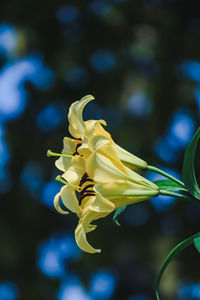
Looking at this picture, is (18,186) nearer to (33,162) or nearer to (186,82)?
(33,162)

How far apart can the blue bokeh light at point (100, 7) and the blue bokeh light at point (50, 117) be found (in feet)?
3.19

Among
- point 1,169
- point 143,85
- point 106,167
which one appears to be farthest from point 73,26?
point 106,167

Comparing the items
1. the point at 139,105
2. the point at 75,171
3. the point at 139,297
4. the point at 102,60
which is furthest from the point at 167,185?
the point at 139,297

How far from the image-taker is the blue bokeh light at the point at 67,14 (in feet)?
16.0

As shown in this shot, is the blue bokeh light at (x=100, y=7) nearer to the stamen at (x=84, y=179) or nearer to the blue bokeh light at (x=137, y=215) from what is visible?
the blue bokeh light at (x=137, y=215)

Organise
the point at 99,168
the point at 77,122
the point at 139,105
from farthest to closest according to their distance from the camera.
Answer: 1. the point at 139,105
2. the point at 77,122
3. the point at 99,168

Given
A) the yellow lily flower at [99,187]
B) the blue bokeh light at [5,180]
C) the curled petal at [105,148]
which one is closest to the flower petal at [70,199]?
the yellow lily flower at [99,187]

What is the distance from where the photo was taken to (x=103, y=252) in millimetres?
4230

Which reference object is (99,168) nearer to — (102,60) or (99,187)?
(99,187)

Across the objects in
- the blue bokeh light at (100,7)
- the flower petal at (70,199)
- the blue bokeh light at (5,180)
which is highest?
the blue bokeh light at (100,7)

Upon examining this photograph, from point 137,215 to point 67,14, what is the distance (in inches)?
80.9

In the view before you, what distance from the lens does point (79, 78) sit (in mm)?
4934

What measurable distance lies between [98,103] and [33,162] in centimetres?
81

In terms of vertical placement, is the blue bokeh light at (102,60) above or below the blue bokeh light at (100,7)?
below
